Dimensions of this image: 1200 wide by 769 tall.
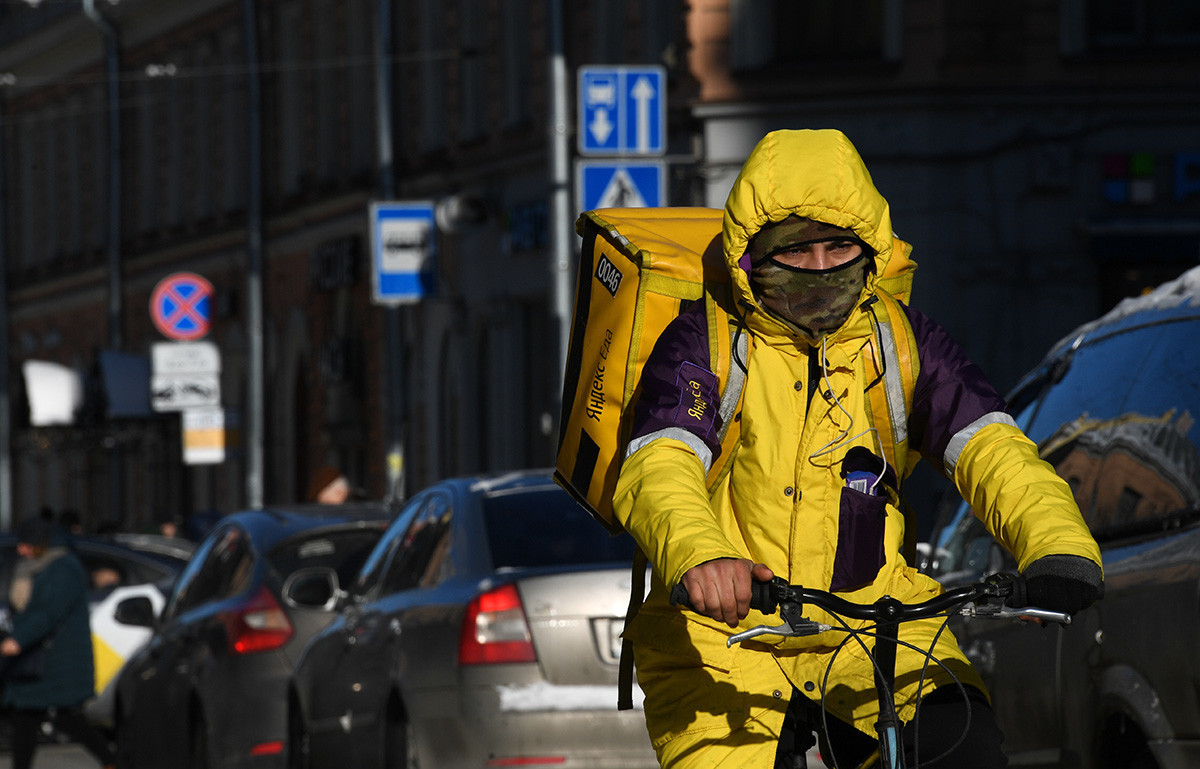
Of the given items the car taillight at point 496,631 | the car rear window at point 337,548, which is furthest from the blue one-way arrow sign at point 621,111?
the car taillight at point 496,631

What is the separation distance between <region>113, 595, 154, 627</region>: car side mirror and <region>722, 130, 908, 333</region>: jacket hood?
9.98 metres

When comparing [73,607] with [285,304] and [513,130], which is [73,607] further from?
[285,304]

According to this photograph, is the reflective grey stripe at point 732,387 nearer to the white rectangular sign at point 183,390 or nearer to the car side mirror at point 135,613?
the car side mirror at point 135,613

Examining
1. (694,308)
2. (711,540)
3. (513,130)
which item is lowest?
(711,540)

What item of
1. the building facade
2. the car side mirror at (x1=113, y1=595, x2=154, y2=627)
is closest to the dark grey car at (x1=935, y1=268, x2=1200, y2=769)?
the car side mirror at (x1=113, y1=595, x2=154, y2=627)

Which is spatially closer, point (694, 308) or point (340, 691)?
point (694, 308)

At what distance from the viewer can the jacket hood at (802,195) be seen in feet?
15.4

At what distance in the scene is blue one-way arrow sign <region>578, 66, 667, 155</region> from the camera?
15.6 m

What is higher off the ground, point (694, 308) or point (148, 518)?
point (694, 308)

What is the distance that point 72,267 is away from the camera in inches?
1957

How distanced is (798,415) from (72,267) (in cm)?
4630

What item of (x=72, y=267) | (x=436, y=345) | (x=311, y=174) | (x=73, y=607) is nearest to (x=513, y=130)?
(x=436, y=345)

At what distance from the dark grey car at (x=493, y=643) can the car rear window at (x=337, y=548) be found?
6.23ft

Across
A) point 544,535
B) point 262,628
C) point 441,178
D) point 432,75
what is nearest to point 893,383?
point 544,535
